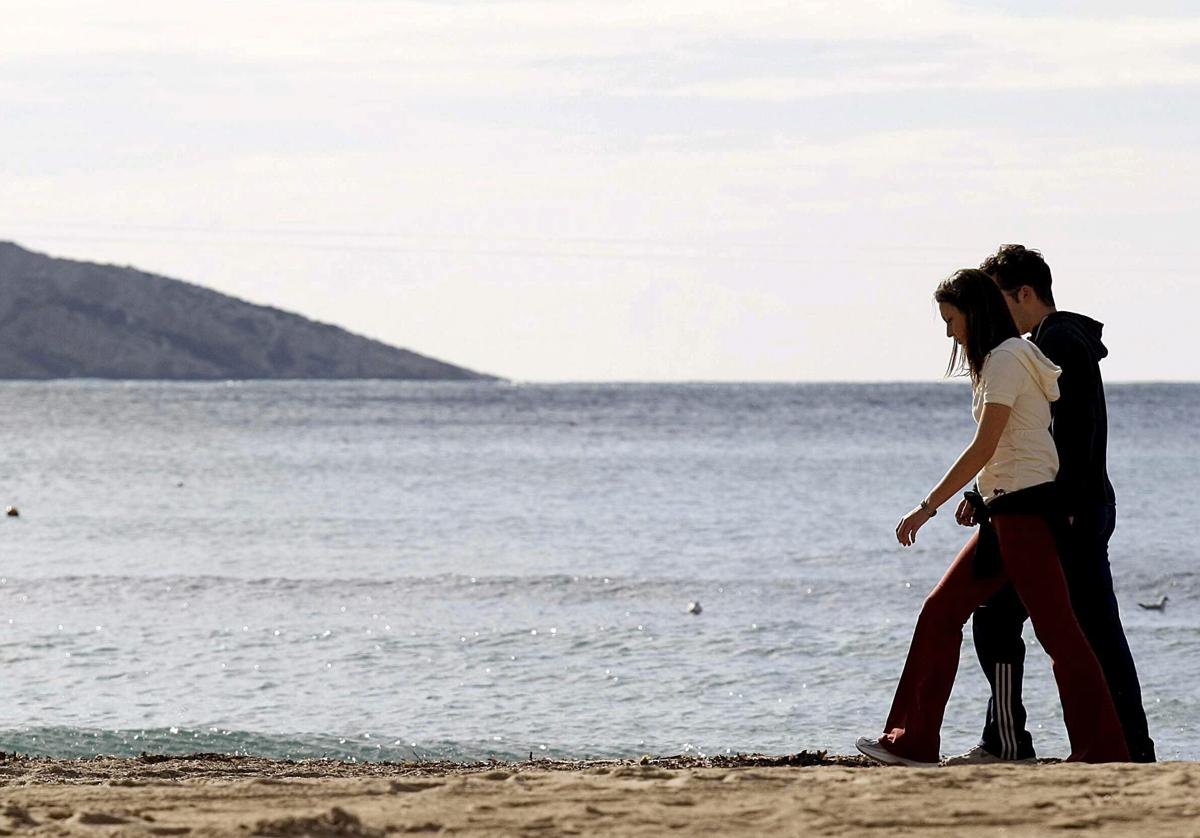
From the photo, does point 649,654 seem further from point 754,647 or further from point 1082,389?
point 1082,389

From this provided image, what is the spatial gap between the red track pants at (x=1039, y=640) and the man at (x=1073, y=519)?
0.14m

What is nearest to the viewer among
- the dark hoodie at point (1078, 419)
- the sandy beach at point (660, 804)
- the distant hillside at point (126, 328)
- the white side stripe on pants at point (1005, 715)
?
the sandy beach at point (660, 804)

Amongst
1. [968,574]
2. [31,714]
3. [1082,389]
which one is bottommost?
[31,714]

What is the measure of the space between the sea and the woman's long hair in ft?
12.5

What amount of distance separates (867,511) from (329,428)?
154 feet

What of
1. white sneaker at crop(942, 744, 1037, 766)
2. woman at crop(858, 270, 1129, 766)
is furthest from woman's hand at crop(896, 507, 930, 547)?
white sneaker at crop(942, 744, 1037, 766)

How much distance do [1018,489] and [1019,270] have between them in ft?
2.76

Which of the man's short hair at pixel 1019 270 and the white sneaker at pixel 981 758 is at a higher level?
the man's short hair at pixel 1019 270

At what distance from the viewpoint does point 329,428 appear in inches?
2918

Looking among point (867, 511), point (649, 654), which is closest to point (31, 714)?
point (649, 654)

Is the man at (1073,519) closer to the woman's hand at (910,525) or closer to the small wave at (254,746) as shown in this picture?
the woman's hand at (910,525)

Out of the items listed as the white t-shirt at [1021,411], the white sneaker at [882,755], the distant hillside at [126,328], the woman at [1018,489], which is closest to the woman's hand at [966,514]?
the woman at [1018,489]

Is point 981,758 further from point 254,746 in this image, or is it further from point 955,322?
point 254,746

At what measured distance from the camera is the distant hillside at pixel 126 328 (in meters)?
158
